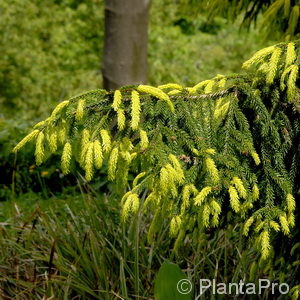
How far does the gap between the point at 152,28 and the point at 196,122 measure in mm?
10454

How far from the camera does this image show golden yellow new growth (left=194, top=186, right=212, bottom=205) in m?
2.50

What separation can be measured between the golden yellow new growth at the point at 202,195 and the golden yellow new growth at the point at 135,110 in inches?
14.1

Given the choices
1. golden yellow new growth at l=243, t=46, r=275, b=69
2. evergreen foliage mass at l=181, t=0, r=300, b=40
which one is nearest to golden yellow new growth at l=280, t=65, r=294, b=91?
golden yellow new growth at l=243, t=46, r=275, b=69

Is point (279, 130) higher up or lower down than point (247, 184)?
higher up

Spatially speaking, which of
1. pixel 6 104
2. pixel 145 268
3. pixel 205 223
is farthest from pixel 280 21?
pixel 6 104

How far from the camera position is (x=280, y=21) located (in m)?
4.15

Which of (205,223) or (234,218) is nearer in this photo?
(205,223)

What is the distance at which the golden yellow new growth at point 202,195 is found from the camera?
8.21 ft

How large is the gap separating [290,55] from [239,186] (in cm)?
61

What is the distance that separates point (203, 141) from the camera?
2615 mm

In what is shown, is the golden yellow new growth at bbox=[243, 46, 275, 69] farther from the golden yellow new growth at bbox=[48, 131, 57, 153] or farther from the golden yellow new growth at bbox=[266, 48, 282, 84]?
the golden yellow new growth at bbox=[48, 131, 57, 153]

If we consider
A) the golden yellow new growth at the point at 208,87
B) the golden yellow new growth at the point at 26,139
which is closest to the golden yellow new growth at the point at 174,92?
the golden yellow new growth at the point at 208,87

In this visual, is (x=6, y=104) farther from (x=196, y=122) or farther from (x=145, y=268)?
(x=196, y=122)

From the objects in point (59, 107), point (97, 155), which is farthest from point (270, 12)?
point (97, 155)
